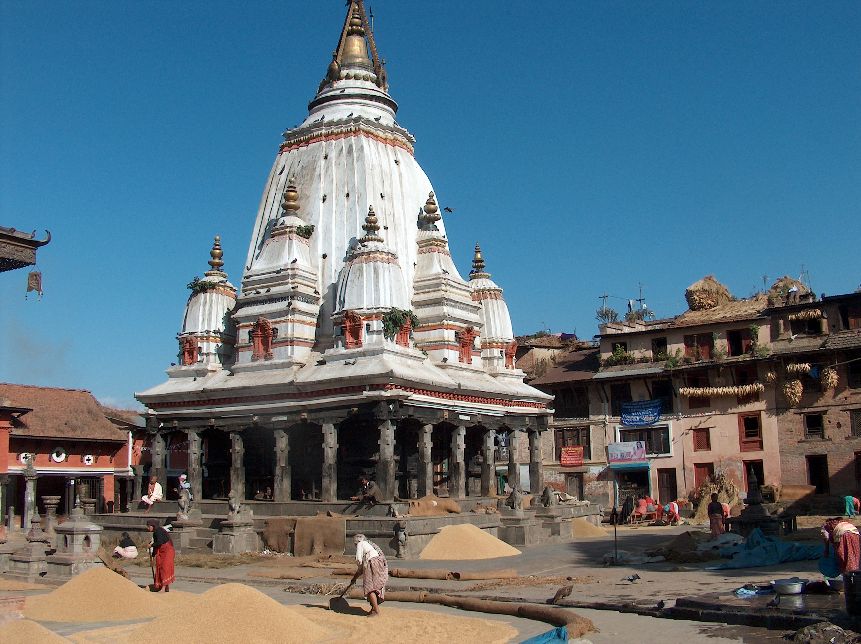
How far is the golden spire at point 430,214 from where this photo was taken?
41.3 metres

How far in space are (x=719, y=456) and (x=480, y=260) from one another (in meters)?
17.1

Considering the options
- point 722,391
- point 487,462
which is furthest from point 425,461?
point 722,391

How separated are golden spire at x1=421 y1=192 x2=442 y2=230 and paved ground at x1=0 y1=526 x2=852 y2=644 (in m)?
16.5

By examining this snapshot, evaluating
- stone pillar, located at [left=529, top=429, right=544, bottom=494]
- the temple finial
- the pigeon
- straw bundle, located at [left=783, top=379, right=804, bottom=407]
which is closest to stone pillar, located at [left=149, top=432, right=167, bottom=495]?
the temple finial

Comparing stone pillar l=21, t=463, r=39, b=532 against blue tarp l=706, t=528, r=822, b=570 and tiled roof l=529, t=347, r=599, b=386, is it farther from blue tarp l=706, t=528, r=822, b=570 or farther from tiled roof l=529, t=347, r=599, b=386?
tiled roof l=529, t=347, r=599, b=386

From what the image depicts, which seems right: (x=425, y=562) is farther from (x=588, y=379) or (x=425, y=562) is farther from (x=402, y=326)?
(x=588, y=379)

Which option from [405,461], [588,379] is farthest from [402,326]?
[588,379]

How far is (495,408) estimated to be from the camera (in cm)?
3938

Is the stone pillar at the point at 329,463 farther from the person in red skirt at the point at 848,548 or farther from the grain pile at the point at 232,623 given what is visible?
the person in red skirt at the point at 848,548

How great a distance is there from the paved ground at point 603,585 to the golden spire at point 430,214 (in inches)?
649

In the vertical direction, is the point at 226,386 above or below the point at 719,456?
above

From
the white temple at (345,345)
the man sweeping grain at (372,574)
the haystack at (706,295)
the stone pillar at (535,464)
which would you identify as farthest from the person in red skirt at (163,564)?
the haystack at (706,295)

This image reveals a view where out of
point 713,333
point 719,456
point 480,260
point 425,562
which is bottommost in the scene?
point 425,562

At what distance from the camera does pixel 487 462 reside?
40906 millimetres
